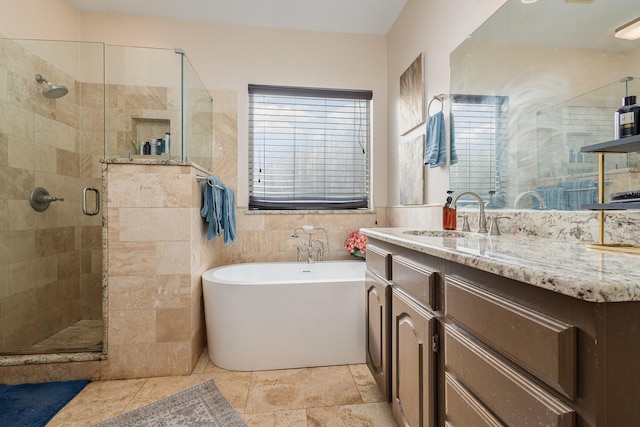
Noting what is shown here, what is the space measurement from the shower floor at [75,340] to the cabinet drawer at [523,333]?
7.08ft

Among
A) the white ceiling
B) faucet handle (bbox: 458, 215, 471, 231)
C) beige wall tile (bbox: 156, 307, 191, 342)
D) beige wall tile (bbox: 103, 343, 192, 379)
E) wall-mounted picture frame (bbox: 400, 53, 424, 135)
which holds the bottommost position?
beige wall tile (bbox: 103, 343, 192, 379)

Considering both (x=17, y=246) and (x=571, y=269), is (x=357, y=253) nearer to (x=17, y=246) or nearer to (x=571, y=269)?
(x=571, y=269)

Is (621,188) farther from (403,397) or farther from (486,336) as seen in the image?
(403,397)

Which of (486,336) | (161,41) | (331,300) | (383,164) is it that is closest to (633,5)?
(486,336)

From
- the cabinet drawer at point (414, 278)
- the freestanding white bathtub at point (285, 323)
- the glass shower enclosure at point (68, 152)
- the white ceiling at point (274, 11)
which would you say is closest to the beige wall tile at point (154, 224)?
the glass shower enclosure at point (68, 152)

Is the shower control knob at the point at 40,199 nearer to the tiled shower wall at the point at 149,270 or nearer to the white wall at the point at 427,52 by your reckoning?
the tiled shower wall at the point at 149,270

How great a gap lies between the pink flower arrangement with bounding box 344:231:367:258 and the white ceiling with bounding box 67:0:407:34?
1.94 m

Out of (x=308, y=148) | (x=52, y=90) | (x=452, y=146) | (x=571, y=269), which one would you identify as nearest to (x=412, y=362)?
(x=571, y=269)

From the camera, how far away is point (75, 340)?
81.2 inches

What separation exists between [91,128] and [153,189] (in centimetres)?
107

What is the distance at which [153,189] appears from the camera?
1853mm

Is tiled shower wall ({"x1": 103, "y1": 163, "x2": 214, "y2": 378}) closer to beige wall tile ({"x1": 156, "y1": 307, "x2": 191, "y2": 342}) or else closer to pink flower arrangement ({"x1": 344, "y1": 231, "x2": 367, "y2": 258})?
beige wall tile ({"x1": 156, "y1": 307, "x2": 191, "y2": 342})

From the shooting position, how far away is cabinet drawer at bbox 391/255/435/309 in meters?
0.98

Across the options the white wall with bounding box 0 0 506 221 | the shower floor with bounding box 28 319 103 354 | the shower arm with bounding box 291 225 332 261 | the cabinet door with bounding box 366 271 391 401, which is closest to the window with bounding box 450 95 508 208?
the white wall with bounding box 0 0 506 221
